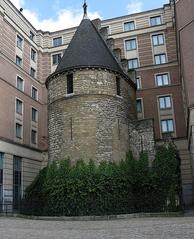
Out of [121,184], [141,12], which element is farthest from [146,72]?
[121,184]

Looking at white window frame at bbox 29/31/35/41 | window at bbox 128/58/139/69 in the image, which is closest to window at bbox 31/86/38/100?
white window frame at bbox 29/31/35/41

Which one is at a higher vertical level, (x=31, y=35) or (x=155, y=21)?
(x=155, y=21)

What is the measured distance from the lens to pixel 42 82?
139 feet

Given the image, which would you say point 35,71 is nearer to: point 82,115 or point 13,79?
point 13,79

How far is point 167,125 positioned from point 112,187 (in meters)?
16.8

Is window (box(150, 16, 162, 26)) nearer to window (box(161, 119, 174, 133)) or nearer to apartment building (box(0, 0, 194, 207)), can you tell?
apartment building (box(0, 0, 194, 207))

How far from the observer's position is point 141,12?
4231 centimetres

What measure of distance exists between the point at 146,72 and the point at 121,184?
65.9 ft

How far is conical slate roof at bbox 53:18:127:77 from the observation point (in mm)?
24938

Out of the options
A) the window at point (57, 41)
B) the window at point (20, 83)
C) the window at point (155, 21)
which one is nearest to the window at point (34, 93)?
the window at point (20, 83)

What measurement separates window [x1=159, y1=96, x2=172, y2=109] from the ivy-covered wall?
13607 mm

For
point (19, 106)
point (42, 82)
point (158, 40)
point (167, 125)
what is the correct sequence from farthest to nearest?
point (42, 82) < point (158, 40) < point (19, 106) < point (167, 125)

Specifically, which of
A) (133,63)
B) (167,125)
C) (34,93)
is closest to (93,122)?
(167,125)

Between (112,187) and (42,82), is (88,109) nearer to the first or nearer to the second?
(112,187)
